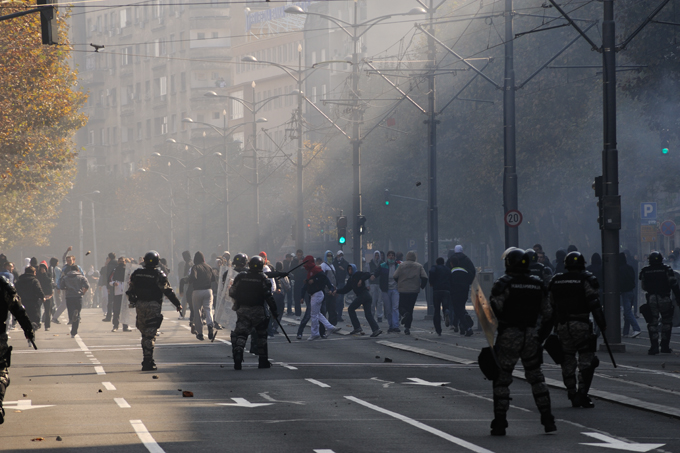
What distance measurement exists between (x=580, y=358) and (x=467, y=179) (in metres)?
36.1

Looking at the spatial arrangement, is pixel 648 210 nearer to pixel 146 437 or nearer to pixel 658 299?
pixel 658 299

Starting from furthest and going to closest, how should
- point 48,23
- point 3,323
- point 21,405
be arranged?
point 48,23
point 21,405
point 3,323

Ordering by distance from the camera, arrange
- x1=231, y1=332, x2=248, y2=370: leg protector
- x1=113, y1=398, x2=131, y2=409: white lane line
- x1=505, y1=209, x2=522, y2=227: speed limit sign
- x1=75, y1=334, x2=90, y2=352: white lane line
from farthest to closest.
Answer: x1=505, y1=209, x2=522, y2=227: speed limit sign < x1=75, y1=334, x2=90, y2=352: white lane line < x1=231, y1=332, x2=248, y2=370: leg protector < x1=113, y1=398, x2=131, y2=409: white lane line

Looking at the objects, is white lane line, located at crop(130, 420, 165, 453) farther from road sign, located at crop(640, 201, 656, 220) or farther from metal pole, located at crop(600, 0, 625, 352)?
road sign, located at crop(640, 201, 656, 220)

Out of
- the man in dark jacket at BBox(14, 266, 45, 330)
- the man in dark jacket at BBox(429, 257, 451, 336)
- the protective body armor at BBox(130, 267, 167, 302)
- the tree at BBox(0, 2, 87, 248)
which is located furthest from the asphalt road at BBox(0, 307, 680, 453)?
the tree at BBox(0, 2, 87, 248)

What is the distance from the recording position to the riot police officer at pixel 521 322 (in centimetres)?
1025

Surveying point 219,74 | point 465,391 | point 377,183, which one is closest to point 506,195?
point 465,391

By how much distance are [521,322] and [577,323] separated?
6.42 ft

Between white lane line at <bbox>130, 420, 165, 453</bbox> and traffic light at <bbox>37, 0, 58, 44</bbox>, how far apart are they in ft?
27.2

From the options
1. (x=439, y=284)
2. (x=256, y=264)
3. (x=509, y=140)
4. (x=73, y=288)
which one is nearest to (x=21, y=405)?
(x=256, y=264)

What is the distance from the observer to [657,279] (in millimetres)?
19812

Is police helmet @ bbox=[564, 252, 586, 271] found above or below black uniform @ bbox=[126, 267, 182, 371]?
above

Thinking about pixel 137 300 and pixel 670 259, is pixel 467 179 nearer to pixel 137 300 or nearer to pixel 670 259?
pixel 670 259

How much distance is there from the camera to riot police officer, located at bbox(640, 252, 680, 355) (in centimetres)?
1973
